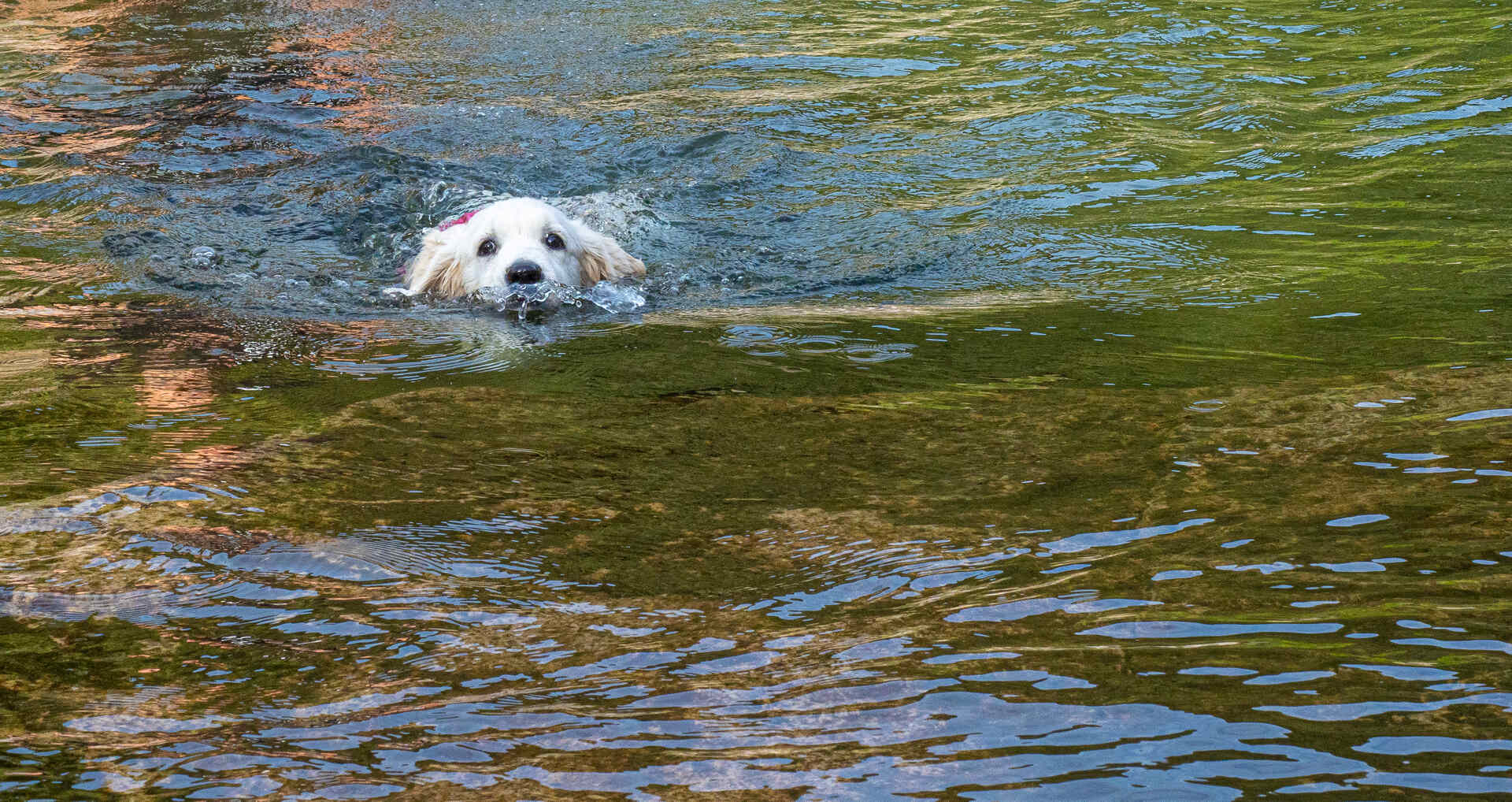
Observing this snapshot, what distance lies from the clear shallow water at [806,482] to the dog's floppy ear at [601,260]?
0.36m

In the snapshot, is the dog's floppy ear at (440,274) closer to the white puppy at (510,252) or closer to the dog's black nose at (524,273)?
the white puppy at (510,252)

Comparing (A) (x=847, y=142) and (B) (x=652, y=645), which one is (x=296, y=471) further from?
(A) (x=847, y=142)

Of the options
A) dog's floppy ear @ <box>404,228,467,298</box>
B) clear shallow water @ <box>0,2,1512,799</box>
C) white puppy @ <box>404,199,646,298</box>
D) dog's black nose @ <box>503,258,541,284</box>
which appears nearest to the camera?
clear shallow water @ <box>0,2,1512,799</box>

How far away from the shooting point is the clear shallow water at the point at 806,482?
2.08 metres

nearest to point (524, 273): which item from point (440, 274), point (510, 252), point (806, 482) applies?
point (510, 252)

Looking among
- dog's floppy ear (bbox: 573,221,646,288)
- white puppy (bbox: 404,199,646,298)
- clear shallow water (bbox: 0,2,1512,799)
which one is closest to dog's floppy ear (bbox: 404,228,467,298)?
white puppy (bbox: 404,199,646,298)

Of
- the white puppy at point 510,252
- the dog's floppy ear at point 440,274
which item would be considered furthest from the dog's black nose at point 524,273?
the dog's floppy ear at point 440,274

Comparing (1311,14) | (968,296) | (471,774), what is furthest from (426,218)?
(1311,14)

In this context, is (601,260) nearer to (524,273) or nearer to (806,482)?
(524,273)

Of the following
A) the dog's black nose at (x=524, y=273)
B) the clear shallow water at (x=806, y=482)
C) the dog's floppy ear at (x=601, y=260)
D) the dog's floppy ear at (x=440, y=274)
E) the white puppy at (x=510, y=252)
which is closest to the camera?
the clear shallow water at (x=806, y=482)

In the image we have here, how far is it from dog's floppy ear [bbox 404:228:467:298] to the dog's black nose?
0.42 m

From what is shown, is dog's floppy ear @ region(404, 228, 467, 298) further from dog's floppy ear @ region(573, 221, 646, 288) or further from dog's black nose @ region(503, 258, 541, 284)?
dog's floppy ear @ region(573, 221, 646, 288)

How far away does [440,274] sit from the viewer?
708 centimetres

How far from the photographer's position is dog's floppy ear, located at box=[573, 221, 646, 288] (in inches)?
284
